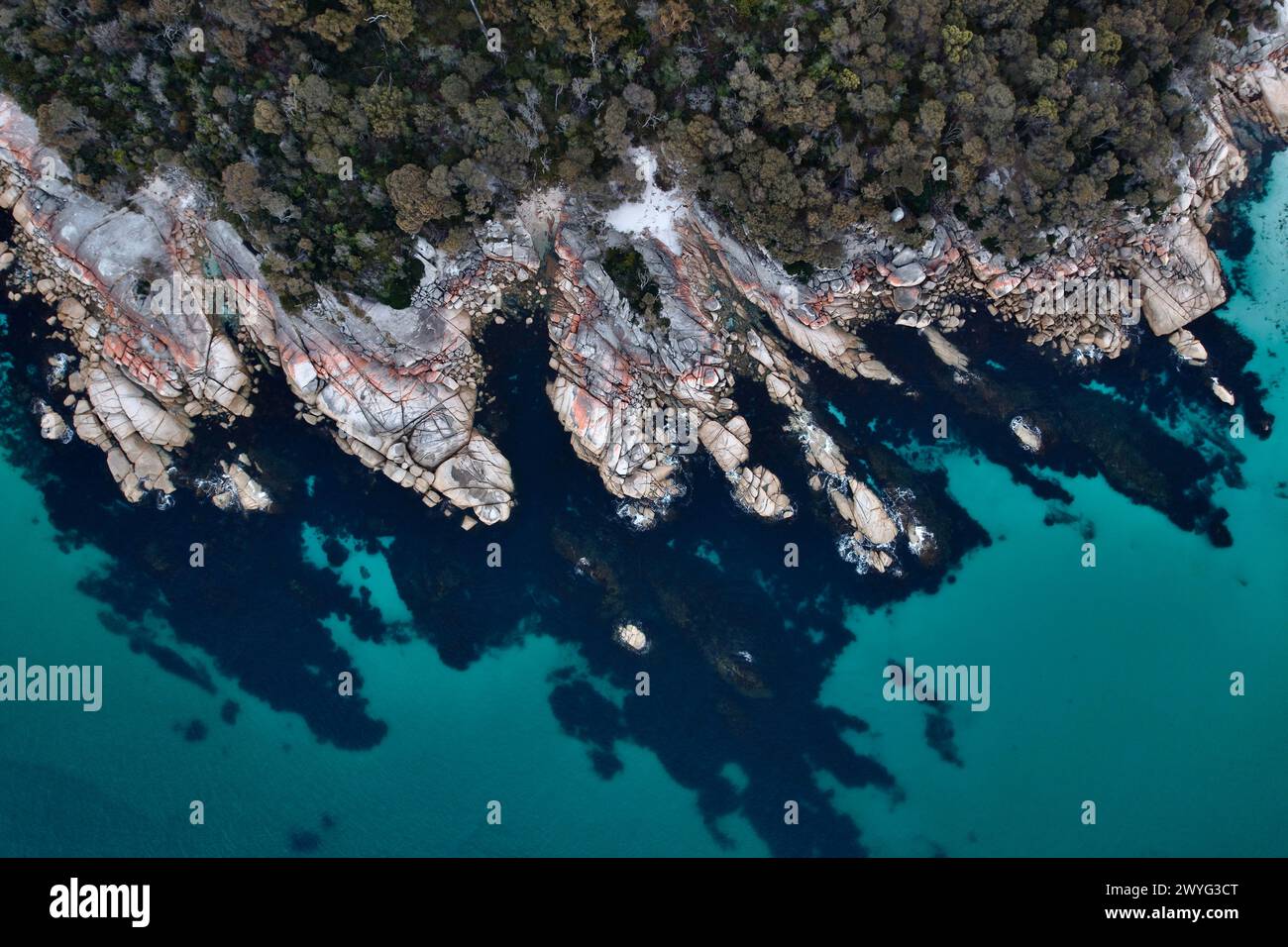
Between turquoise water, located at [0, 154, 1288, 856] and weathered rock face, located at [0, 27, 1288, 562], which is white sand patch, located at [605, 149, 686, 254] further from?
turquoise water, located at [0, 154, 1288, 856]

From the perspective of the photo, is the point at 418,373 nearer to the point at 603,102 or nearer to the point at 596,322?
the point at 596,322

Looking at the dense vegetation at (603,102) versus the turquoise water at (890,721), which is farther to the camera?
the turquoise water at (890,721)

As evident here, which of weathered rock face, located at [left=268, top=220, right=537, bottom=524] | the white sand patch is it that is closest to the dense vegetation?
the white sand patch

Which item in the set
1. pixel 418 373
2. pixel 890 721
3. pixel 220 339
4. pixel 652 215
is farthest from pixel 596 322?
pixel 890 721

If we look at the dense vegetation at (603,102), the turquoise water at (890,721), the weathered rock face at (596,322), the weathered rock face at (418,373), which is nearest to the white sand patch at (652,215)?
the weathered rock face at (596,322)

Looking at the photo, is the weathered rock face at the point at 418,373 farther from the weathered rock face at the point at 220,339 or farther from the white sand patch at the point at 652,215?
the white sand patch at the point at 652,215

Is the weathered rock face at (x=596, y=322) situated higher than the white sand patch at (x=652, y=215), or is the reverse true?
the white sand patch at (x=652, y=215)

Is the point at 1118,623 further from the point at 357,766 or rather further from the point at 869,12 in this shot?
the point at 357,766
